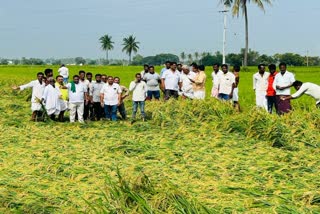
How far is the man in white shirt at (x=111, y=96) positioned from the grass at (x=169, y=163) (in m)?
0.41

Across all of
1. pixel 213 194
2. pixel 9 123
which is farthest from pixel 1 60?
pixel 213 194

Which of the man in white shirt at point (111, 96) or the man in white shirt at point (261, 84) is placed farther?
the man in white shirt at point (261, 84)

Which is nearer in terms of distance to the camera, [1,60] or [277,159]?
[277,159]

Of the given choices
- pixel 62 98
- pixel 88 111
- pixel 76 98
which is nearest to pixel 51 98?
pixel 62 98

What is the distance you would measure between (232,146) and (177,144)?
0.87 metres

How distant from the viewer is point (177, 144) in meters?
7.90

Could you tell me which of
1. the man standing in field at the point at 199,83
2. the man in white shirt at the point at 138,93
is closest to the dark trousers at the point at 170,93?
the man standing in field at the point at 199,83

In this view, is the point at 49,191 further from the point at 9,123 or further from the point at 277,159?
the point at 9,123

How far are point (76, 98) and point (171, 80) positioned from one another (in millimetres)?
2801

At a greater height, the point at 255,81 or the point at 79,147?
the point at 255,81

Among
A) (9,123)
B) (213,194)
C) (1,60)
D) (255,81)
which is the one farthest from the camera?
(1,60)

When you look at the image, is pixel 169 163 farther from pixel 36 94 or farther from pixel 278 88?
pixel 36 94

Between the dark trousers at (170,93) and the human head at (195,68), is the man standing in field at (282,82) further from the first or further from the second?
the dark trousers at (170,93)

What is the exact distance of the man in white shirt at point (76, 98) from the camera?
36.0 ft
